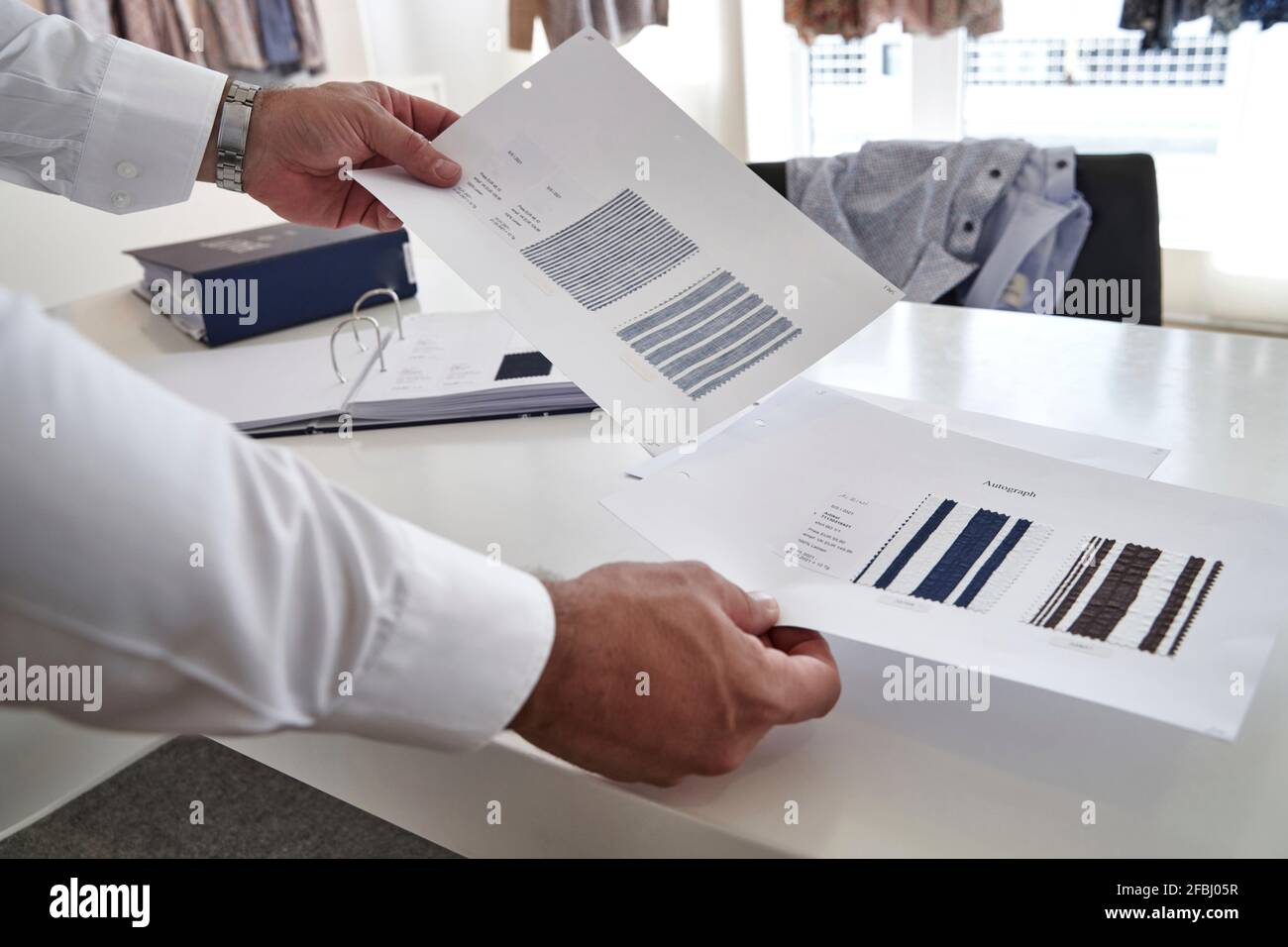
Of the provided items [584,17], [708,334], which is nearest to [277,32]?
[584,17]

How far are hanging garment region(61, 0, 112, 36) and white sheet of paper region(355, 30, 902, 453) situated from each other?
1947mm

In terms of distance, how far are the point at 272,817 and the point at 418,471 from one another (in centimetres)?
71

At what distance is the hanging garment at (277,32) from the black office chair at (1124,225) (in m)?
2.23

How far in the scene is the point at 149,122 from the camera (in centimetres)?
102

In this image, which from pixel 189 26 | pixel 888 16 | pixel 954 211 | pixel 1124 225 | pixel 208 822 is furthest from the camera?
pixel 888 16

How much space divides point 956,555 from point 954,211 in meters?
1.10

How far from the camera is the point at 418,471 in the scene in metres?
0.89

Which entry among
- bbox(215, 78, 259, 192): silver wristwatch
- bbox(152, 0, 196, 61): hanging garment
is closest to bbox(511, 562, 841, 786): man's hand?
bbox(215, 78, 259, 192): silver wristwatch

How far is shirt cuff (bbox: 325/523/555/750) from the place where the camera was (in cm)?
47

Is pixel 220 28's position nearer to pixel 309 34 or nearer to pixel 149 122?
pixel 309 34

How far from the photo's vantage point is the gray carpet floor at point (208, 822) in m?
1.32

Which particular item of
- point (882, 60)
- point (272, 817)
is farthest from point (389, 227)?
point (882, 60)

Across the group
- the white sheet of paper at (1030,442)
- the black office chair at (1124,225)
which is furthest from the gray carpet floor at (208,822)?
the black office chair at (1124,225)

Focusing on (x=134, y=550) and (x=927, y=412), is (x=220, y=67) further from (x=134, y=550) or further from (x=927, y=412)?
(x=134, y=550)
